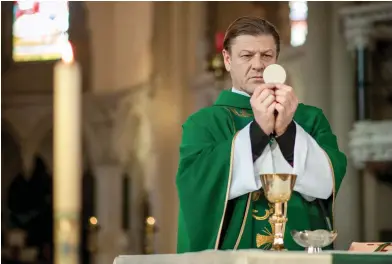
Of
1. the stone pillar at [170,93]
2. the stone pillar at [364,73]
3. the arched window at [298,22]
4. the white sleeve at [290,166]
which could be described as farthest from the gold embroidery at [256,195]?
the arched window at [298,22]

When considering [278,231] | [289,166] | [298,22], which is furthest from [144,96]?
[278,231]

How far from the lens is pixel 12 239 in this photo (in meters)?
6.91

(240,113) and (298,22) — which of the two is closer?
(240,113)

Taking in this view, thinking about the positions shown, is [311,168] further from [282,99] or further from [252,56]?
[252,56]

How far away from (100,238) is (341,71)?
2101 mm

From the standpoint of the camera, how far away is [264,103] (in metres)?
2.70

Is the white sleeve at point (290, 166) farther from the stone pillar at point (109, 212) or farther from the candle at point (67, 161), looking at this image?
the stone pillar at point (109, 212)

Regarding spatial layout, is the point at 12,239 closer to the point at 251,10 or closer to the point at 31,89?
the point at 31,89

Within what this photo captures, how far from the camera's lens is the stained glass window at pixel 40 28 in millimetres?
7023

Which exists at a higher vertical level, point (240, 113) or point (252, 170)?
point (240, 113)

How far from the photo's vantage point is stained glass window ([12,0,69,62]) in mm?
7023

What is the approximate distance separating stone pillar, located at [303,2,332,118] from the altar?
15.3ft

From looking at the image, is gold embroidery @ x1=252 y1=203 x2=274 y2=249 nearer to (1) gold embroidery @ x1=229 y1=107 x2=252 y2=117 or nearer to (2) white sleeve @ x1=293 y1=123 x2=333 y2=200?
(2) white sleeve @ x1=293 y1=123 x2=333 y2=200

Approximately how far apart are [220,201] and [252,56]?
0.51 metres
